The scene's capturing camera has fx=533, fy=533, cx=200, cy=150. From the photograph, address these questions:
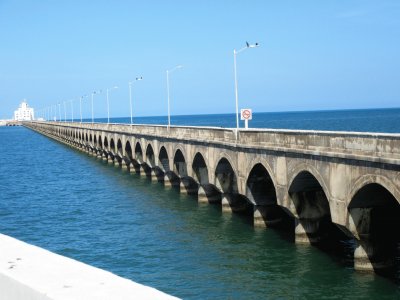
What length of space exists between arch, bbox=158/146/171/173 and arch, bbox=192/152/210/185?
956cm

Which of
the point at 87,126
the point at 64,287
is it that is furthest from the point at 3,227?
the point at 87,126

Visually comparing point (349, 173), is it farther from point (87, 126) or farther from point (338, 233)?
point (87, 126)

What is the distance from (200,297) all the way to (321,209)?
946 centimetres

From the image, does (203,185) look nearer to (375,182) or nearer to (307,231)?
(307,231)

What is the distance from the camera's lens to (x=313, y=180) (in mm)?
26312

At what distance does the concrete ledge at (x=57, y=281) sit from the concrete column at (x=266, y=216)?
26.0 meters

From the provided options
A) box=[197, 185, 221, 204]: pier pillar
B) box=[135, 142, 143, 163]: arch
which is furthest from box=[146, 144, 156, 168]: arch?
box=[197, 185, 221, 204]: pier pillar

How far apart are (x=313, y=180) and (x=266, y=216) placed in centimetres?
554

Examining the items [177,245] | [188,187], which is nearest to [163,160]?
[188,187]

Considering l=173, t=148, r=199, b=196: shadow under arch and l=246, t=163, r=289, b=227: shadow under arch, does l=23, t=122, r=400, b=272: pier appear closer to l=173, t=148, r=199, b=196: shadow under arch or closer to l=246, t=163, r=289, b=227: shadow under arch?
l=246, t=163, r=289, b=227: shadow under arch

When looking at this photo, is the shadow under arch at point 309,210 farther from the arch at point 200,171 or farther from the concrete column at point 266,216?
the arch at point 200,171


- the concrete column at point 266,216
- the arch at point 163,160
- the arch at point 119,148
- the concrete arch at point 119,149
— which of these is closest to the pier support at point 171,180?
the arch at point 163,160

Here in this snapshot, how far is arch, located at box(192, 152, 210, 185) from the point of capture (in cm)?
4053

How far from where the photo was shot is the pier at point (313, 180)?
65.4ft
